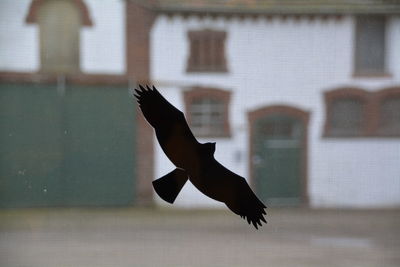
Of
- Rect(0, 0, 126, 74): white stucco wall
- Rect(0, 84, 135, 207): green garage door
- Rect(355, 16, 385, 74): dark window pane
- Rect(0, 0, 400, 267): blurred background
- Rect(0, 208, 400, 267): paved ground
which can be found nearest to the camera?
Rect(0, 84, 135, 207): green garage door

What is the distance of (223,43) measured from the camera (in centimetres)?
273

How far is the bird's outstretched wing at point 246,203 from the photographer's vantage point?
33cm

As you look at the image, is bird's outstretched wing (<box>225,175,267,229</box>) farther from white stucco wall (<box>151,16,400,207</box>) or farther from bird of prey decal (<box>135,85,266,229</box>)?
white stucco wall (<box>151,16,400,207</box>)

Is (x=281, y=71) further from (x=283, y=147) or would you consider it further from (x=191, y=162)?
(x=191, y=162)

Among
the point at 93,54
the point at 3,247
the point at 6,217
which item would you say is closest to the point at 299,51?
the point at 93,54

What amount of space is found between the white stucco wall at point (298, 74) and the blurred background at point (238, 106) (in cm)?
1

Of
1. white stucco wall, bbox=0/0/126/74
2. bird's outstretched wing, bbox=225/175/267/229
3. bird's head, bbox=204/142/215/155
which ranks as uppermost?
white stucco wall, bbox=0/0/126/74

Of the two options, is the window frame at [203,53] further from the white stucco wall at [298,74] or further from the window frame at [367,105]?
the window frame at [367,105]

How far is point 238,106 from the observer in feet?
8.96

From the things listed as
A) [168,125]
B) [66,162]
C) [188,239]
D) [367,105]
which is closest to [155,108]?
[168,125]

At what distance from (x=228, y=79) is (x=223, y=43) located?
0.28m

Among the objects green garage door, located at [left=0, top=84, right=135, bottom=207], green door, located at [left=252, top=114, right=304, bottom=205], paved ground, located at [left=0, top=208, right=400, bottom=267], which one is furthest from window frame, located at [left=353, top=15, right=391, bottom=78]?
green garage door, located at [left=0, top=84, right=135, bottom=207]

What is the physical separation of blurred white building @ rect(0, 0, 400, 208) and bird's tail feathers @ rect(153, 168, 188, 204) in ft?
4.82

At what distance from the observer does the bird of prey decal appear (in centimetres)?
31
